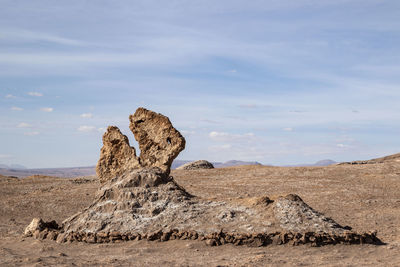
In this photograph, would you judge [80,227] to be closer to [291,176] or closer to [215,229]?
[215,229]

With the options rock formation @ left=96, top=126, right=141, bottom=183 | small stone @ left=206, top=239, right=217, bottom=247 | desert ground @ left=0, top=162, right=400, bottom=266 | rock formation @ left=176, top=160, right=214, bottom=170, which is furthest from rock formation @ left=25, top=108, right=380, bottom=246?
rock formation @ left=176, top=160, right=214, bottom=170

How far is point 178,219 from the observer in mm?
10367

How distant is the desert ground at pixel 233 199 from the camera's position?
8711 mm

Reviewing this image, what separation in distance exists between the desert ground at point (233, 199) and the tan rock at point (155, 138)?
2217 mm

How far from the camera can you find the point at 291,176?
71.8 ft

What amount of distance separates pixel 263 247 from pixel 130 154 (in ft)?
17.8

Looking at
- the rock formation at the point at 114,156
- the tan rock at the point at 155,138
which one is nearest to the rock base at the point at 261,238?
the tan rock at the point at 155,138

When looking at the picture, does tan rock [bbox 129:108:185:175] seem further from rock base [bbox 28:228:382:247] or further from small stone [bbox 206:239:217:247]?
small stone [bbox 206:239:217:247]

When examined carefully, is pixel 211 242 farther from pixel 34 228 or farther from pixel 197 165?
pixel 197 165

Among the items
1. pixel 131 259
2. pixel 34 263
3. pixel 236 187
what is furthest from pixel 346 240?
pixel 236 187

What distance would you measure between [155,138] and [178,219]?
347cm

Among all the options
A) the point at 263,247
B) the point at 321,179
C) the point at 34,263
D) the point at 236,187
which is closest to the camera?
the point at 34,263

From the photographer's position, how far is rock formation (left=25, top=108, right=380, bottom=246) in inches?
378

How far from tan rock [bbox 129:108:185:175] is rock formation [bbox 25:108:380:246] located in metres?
0.05
